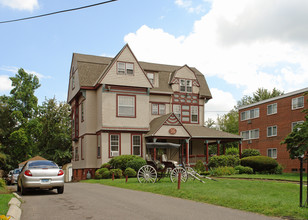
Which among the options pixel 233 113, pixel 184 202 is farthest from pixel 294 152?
pixel 233 113

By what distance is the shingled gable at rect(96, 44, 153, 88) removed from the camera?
33.0 metres

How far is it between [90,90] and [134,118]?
509cm

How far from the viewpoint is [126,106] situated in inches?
1337

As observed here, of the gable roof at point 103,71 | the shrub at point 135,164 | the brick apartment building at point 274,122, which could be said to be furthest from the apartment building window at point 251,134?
the shrub at point 135,164

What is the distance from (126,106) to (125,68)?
3.50 metres

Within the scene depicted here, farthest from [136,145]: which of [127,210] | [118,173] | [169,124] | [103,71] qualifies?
[127,210]

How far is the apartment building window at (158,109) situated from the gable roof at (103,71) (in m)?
1.54

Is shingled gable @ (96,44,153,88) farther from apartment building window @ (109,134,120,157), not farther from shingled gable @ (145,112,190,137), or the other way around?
apartment building window @ (109,134,120,157)

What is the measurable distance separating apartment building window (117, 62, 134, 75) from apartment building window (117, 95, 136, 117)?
2.20m

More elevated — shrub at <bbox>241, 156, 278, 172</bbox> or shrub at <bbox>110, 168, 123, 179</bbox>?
shrub at <bbox>241, 156, 278, 172</bbox>

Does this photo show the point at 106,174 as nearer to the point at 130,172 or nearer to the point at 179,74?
the point at 130,172

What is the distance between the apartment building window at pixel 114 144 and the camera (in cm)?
3306

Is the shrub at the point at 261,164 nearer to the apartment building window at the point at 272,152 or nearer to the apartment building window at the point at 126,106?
the apartment building window at the point at 272,152

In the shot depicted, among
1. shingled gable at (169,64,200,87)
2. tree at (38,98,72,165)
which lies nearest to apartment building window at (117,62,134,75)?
shingled gable at (169,64,200,87)
